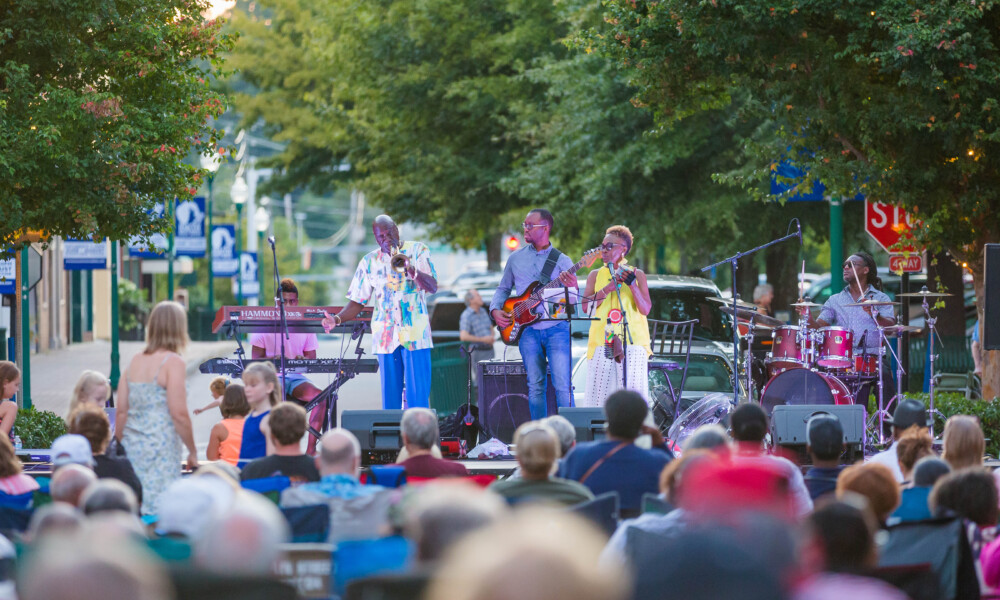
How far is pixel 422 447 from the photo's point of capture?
698 centimetres

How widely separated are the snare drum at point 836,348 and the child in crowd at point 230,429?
17.4 feet

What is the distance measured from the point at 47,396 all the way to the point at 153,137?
10.3m

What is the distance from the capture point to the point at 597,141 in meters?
20.5

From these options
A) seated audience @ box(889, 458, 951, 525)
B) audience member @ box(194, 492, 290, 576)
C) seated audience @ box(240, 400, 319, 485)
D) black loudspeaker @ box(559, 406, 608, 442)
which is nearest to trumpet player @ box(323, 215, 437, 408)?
black loudspeaker @ box(559, 406, 608, 442)

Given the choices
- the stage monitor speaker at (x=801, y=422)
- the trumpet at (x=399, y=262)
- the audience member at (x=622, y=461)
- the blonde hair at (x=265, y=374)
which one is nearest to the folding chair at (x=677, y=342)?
the stage monitor speaker at (x=801, y=422)

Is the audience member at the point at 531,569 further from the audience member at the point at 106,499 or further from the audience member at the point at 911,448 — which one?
the audience member at the point at 911,448

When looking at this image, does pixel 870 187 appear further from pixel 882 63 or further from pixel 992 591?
pixel 992 591

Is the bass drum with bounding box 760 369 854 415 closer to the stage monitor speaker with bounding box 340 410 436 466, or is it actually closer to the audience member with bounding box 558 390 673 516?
the stage monitor speaker with bounding box 340 410 436 466

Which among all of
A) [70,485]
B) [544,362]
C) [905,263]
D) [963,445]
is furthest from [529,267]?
[905,263]

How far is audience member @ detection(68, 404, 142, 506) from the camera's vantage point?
684 centimetres

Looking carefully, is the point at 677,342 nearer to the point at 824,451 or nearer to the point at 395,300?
the point at 395,300

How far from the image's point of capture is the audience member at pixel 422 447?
686 cm

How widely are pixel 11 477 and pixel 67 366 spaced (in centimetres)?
2402

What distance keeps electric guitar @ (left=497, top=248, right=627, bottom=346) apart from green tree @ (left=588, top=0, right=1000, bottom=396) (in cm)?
325
